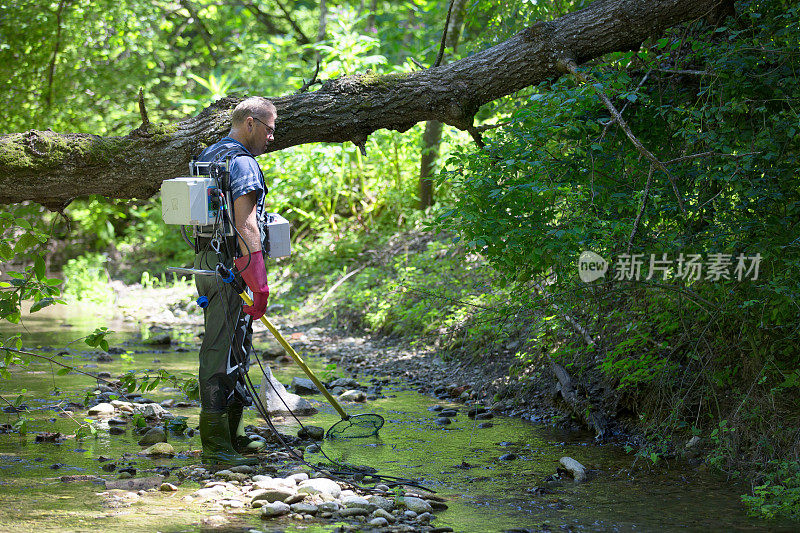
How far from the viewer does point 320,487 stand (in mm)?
3660


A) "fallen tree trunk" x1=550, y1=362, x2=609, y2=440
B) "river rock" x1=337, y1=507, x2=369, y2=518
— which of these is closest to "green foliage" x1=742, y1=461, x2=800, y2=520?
"fallen tree trunk" x1=550, y1=362, x2=609, y2=440

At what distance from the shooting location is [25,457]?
423 cm

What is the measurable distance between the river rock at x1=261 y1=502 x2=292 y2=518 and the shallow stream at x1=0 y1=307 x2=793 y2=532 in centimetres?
6

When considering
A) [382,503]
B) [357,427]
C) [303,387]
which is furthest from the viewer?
[303,387]

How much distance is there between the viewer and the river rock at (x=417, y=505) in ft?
11.4

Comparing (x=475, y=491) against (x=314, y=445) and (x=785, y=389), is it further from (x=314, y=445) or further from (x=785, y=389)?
(x=785, y=389)

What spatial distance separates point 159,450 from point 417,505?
1.74 m

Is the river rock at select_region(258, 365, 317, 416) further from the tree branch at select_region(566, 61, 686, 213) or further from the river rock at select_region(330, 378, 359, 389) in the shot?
the tree branch at select_region(566, 61, 686, 213)

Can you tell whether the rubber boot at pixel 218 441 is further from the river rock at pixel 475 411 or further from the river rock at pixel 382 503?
the river rock at pixel 475 411

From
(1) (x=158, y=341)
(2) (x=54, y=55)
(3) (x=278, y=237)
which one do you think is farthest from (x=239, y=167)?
(2) (x=54, y=55)

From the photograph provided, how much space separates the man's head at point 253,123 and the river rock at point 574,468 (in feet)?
8.18

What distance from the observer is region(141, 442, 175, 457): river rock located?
439 cm

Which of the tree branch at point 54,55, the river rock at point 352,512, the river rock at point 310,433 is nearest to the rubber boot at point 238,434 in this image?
the river rock at point 310,433

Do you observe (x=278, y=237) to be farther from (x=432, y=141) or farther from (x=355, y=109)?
(x=432, y=141)
